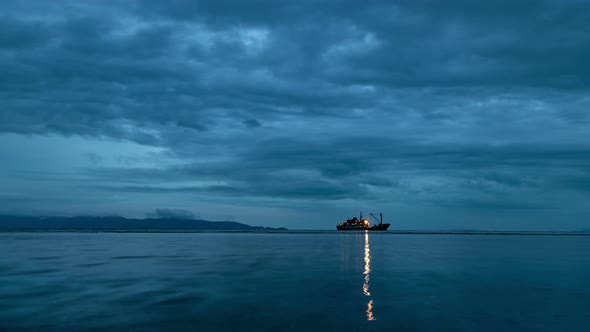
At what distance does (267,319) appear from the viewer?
591 inches

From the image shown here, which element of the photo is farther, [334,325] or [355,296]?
[355,296]

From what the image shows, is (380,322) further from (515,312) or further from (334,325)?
(515,312)

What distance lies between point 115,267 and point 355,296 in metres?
21.3

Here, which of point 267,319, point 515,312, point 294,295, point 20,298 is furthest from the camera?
point 294,295

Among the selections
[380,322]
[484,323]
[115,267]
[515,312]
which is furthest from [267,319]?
[115,267]

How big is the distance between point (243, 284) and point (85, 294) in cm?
850

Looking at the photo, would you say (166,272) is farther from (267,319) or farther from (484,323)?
(484,323)

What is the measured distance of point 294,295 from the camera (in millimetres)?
20203

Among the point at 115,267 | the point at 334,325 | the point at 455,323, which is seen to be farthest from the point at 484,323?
the point at 115,267

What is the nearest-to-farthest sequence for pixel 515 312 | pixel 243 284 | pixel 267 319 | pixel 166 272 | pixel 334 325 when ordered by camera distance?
pixel 334 325, pixel 267 319, pixel 515 312, pixel 243 284, pixel 166 272

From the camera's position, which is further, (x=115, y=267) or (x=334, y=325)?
(x=115, y=267)

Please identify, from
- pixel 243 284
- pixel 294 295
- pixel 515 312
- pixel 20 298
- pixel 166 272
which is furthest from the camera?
pixel 166 272

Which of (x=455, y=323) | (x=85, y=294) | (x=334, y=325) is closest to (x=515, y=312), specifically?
(x=455, y=323)

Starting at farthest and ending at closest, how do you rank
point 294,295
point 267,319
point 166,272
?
point 166,272
point 294,295
point 267,319
